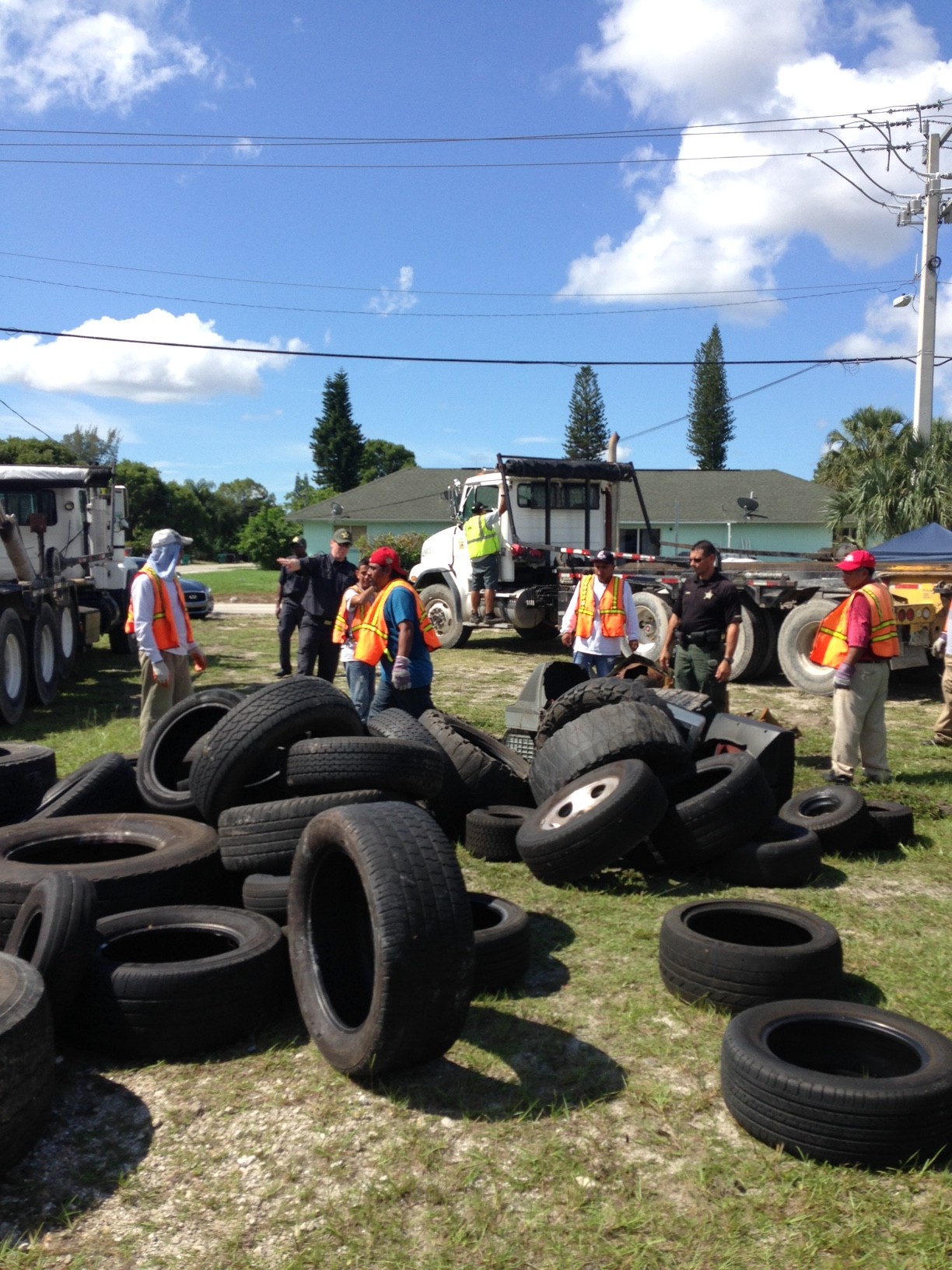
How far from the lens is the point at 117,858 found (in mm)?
5500

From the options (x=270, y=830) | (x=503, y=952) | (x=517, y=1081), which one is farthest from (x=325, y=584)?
(x=517, y=1081)

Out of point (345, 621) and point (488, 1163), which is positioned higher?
point (345, 621)

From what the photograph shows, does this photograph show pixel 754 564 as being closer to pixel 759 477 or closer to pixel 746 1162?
pixel 746 1162

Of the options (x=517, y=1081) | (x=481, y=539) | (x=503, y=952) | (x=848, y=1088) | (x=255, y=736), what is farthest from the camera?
(x=481, y=539)

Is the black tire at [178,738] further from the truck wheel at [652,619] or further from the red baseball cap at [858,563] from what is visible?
the truck wheel at [652,619]

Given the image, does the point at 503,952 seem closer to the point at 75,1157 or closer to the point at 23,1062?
the point at 75,1157

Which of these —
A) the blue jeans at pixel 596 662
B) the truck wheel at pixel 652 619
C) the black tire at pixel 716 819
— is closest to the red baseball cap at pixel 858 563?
the blue jeans at pixel 596 662

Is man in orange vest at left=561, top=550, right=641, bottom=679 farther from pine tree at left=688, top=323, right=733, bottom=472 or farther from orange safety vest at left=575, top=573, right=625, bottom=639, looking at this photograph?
pine tree at left=688, top=323, right=733, bottom=472

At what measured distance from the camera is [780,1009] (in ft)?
12.3

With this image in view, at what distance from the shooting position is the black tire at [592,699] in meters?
6.75

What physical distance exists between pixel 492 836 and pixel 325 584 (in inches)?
223

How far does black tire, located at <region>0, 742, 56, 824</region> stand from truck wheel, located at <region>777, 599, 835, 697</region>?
349 inches

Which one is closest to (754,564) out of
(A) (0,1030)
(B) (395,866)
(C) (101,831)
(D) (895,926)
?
(D) (895,926)

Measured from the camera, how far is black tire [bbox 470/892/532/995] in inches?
172
